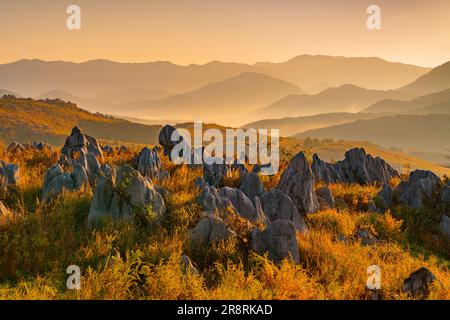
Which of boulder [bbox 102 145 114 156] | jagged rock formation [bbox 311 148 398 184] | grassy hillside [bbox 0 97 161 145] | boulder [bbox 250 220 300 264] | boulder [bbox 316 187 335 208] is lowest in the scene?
boulder [bbox 250 220 300 264]

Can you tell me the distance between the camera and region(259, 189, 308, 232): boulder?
11078mm

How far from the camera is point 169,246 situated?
820cm

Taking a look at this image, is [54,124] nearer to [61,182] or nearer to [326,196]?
[61,182]

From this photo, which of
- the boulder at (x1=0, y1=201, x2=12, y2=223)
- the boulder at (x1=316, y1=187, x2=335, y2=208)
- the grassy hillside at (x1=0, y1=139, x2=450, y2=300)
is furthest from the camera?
the boulder at (x1=316, y1=187, x2=335, y2=208)

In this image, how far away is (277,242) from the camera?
28.4 feet

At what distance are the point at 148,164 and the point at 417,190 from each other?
10.0 meters

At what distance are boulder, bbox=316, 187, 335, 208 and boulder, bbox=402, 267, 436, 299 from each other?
5.94 metres

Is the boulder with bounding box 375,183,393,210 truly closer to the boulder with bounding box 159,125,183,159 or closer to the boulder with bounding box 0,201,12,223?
the boulder with bounding box 159,125,183,159

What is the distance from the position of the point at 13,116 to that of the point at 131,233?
6649cm

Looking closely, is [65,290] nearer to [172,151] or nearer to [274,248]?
[274,248]

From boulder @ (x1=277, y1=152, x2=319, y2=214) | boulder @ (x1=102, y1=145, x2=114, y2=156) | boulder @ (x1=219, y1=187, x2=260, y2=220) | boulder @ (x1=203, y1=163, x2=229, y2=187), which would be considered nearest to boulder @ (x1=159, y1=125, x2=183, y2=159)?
boulder @ (x1=102, y1=145, x2=114, y2=156)

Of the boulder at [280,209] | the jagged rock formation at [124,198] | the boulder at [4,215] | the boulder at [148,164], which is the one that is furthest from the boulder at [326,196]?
the boulder at [4,215]
